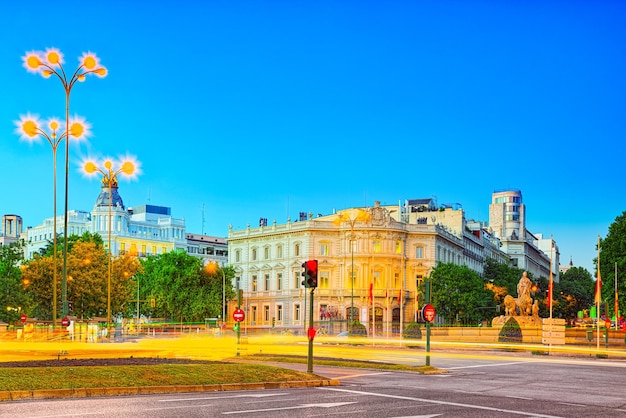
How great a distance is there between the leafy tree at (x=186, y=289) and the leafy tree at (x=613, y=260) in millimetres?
44214

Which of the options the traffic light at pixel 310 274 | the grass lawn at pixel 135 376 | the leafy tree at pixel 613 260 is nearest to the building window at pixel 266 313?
the leafy tree at pixel 613 260

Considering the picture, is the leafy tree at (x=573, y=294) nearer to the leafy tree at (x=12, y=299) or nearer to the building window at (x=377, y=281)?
the building window at (x=377, y=281)

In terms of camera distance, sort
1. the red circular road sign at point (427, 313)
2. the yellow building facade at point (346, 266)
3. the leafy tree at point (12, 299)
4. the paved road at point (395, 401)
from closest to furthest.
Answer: the paved road at point (395, 401), the red circular road sign at point (427, 313), the leafy tree at point (12, 299), the yellow building facade at point (346, 266)

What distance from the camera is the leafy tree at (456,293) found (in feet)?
342

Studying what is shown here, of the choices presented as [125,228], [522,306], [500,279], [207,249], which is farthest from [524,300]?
[207,249]

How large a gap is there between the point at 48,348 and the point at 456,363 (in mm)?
17427

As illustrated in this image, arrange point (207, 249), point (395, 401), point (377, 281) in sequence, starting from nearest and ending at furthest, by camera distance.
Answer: point (395, 401)
point (377, 281)
point (207, 249)

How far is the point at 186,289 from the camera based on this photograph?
3922 inches

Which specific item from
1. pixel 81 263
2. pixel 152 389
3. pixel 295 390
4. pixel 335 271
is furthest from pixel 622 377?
pixel 335 271

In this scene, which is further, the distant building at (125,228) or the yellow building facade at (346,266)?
the distant building at (125,228)

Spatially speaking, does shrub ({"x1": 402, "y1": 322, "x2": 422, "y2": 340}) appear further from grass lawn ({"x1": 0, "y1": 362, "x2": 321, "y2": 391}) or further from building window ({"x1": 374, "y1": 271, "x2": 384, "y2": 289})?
building window ({"x1": 374, "y1": 271, "x2": 384, "y2": 289})

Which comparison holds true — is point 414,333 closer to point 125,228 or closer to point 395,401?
point 395,401

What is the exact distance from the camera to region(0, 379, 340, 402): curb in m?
17.1

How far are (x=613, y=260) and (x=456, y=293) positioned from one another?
30.2 m
